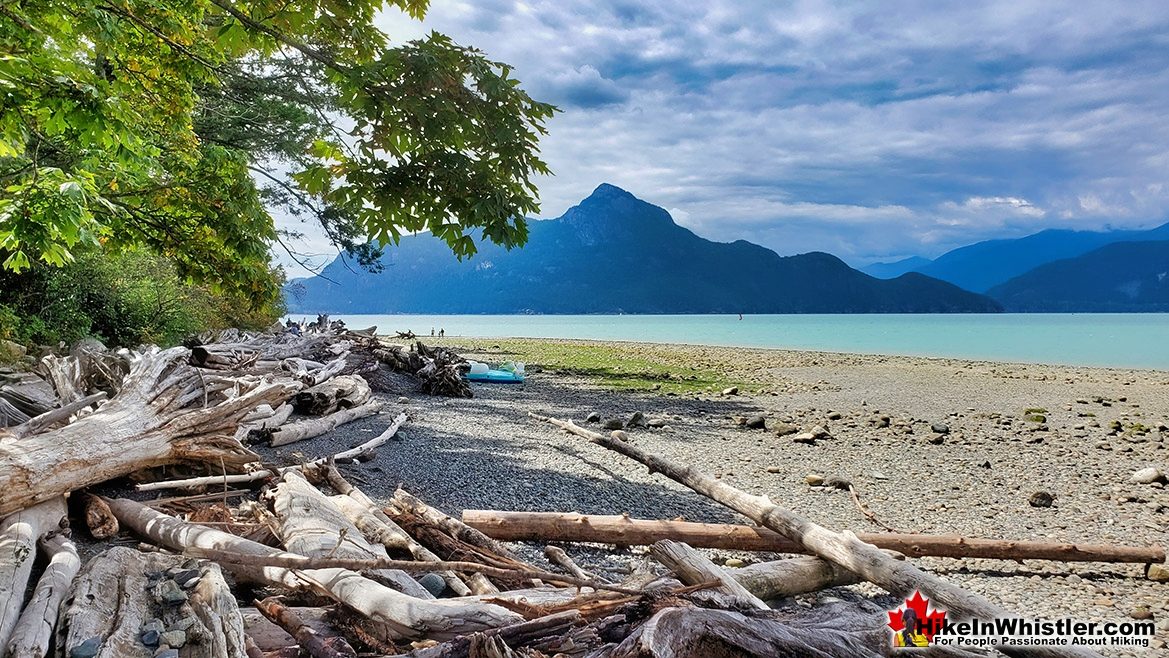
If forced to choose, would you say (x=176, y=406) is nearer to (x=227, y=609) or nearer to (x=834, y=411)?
(x=227, y=609)

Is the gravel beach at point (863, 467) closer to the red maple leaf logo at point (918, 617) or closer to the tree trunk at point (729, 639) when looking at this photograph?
→ the red maple leaf logo at point (918, 617)

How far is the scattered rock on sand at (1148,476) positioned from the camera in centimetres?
856

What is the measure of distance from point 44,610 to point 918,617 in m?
4.36

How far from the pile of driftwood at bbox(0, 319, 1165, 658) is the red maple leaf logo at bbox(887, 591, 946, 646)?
8 cm

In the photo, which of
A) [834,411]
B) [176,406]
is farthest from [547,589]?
[834,411]

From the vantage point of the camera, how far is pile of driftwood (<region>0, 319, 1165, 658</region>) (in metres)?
2.74

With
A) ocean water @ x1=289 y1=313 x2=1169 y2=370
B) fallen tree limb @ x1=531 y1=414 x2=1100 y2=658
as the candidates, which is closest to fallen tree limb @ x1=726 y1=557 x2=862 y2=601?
fallen tree limb @ x1=531 y1=414 x2=1100 y2=658

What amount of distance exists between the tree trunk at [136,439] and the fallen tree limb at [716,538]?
2869mm

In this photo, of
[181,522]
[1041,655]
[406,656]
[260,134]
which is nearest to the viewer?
[406,656]

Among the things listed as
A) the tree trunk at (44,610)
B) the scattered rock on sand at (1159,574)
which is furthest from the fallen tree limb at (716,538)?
the tree trunk at (44,610)

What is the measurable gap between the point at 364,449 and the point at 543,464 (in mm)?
2355

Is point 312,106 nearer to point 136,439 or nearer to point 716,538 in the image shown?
point 136,439

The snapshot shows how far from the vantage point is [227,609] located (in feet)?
9.87

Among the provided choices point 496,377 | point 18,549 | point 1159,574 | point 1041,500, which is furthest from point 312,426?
point 496,377
